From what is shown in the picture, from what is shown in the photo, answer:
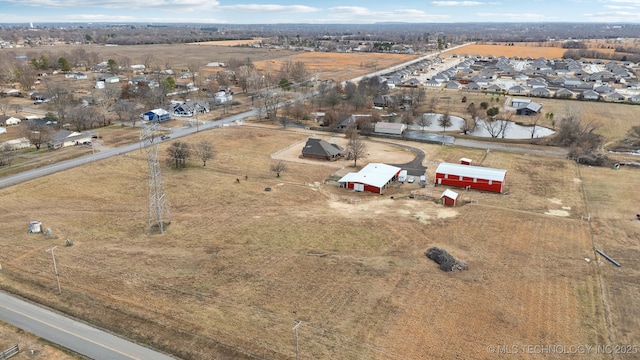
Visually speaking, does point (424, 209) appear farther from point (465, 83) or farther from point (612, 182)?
point (465, 83)

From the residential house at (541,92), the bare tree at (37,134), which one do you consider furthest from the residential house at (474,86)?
the bare tree at (37,134)

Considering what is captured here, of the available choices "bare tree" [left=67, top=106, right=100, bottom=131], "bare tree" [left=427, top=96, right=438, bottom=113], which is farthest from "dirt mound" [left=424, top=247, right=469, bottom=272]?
"bare tree" [left=67, top=106, right=100, bottom=131]

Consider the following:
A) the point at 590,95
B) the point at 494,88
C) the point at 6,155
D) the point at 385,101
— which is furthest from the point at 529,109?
Result: the point at 6,155

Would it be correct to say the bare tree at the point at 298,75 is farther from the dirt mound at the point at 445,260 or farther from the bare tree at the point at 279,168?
the dirt mound at the point at 445,260

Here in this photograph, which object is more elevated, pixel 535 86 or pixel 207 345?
pixel 535 86

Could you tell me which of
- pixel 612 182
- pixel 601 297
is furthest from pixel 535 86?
pixel 601 297

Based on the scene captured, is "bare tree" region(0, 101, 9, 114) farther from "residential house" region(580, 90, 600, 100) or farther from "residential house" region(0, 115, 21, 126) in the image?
"residential house" region(580, 90, 600, 100)

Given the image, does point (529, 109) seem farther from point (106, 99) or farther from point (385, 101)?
point (106, 99)
